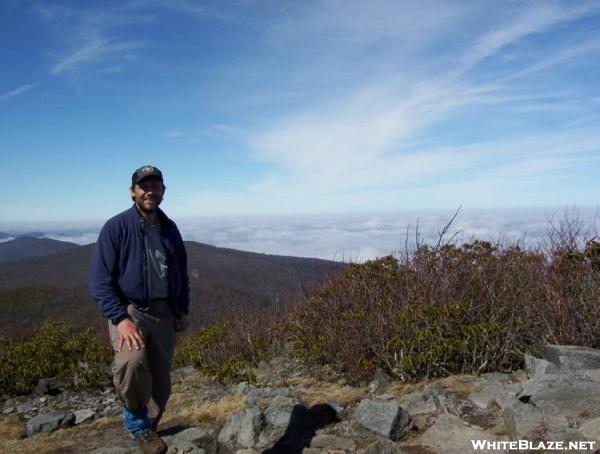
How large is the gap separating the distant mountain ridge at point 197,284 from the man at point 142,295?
5.13m

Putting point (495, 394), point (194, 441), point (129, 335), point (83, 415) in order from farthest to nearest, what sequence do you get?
point (83, 415)
point (495, 394)
point (194, 441)
point (129, 335)

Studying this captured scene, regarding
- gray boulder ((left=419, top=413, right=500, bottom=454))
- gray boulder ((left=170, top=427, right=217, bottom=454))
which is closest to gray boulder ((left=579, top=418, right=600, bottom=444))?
gray boulder ((left=419, top=413, right=500, bottom=454))

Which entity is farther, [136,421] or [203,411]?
→ [203,411]

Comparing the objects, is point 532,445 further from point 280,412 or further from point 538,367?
point 280,412

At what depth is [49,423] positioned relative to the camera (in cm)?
578

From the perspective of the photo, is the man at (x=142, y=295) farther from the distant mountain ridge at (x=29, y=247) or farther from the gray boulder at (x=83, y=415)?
the distant mountain ridge at (x=29, y=247)

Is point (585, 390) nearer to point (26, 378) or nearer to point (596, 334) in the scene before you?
point (596, 334)

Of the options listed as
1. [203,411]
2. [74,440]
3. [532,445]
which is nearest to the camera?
[532,445]

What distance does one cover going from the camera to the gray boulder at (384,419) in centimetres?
404

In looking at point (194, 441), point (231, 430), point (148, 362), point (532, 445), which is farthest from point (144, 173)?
point (532, 445)

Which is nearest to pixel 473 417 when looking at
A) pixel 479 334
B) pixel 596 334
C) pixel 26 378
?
pixel 479 334

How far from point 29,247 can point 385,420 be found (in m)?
185

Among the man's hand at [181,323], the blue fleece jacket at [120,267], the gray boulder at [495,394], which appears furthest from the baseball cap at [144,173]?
the gray boulder at [495,394]

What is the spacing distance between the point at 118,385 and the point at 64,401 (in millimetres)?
5064
